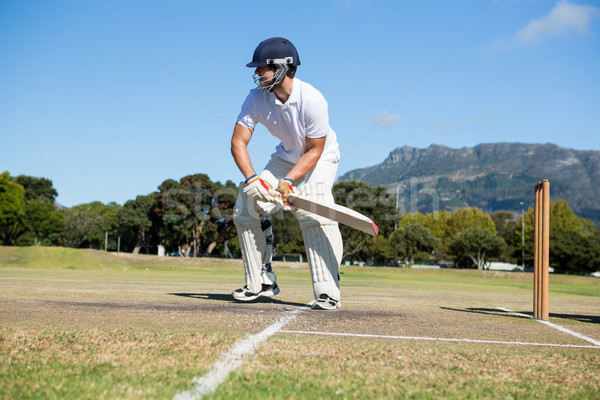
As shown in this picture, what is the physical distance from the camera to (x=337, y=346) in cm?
346

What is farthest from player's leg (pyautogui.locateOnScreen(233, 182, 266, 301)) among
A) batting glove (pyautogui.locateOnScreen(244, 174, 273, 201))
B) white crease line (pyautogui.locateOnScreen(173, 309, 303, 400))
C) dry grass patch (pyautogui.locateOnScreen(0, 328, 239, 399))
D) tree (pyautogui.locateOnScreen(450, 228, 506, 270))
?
tree (pyautogui.locateOnScreen(450, 228, 506, 270))

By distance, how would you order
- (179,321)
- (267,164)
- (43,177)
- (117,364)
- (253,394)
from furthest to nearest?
(43,177), (267,164), (179,321), (117,364), (253,394)

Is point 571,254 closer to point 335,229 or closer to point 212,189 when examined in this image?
point 212,189

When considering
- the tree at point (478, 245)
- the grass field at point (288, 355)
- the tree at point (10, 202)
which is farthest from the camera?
the tree at point (478, 245)

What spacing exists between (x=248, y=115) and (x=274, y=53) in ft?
2.96

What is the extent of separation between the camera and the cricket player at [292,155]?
6.21 meters

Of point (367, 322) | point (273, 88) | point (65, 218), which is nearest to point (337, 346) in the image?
point (367, 322)

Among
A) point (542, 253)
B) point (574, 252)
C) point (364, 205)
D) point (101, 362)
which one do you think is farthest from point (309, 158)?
point (574, 252)

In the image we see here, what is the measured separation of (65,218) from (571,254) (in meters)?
76.1

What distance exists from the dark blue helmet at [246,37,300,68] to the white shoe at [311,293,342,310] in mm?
2923

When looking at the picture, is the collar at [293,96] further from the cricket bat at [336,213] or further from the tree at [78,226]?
the tree at [78,226]

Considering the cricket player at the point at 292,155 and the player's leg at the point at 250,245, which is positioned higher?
the cricket player at the point at 292,155

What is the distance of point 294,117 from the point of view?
6.37m

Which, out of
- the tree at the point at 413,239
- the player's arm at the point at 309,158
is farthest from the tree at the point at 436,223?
the player's arm at the point at 309,158
